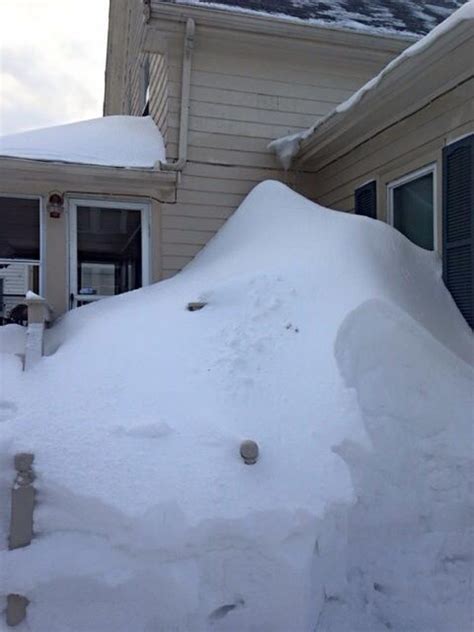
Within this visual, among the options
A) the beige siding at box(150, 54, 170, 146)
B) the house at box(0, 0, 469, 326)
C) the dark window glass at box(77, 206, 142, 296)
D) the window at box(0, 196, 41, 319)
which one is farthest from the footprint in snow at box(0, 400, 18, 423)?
the beige siding at box(150, 54, 170, 146)

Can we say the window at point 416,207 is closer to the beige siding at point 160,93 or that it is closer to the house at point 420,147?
the house at point 420,147

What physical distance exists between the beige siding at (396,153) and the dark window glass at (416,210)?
14cm

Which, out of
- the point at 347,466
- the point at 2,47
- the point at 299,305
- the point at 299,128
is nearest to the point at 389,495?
the point at 347,466

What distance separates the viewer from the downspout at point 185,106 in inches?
305

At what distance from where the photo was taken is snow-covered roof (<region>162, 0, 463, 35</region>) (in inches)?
312

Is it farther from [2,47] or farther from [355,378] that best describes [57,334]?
[2,47]

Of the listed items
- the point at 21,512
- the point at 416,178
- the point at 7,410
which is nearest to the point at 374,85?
the point at 416,178

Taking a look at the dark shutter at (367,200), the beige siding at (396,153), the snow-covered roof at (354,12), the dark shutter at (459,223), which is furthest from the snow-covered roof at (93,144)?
the dark shutter at (459,223)

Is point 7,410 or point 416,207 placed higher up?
point 416,207

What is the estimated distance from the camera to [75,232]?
25.2 feet

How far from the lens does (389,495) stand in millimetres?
3709

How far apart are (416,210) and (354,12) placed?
380cm

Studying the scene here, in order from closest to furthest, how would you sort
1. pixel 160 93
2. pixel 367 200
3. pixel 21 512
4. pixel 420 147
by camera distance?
pixel 21 512 < pixel 420 147 < pixel 367 200 < pixel 160 93

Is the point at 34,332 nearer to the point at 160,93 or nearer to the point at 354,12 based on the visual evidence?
the point at 160,93
